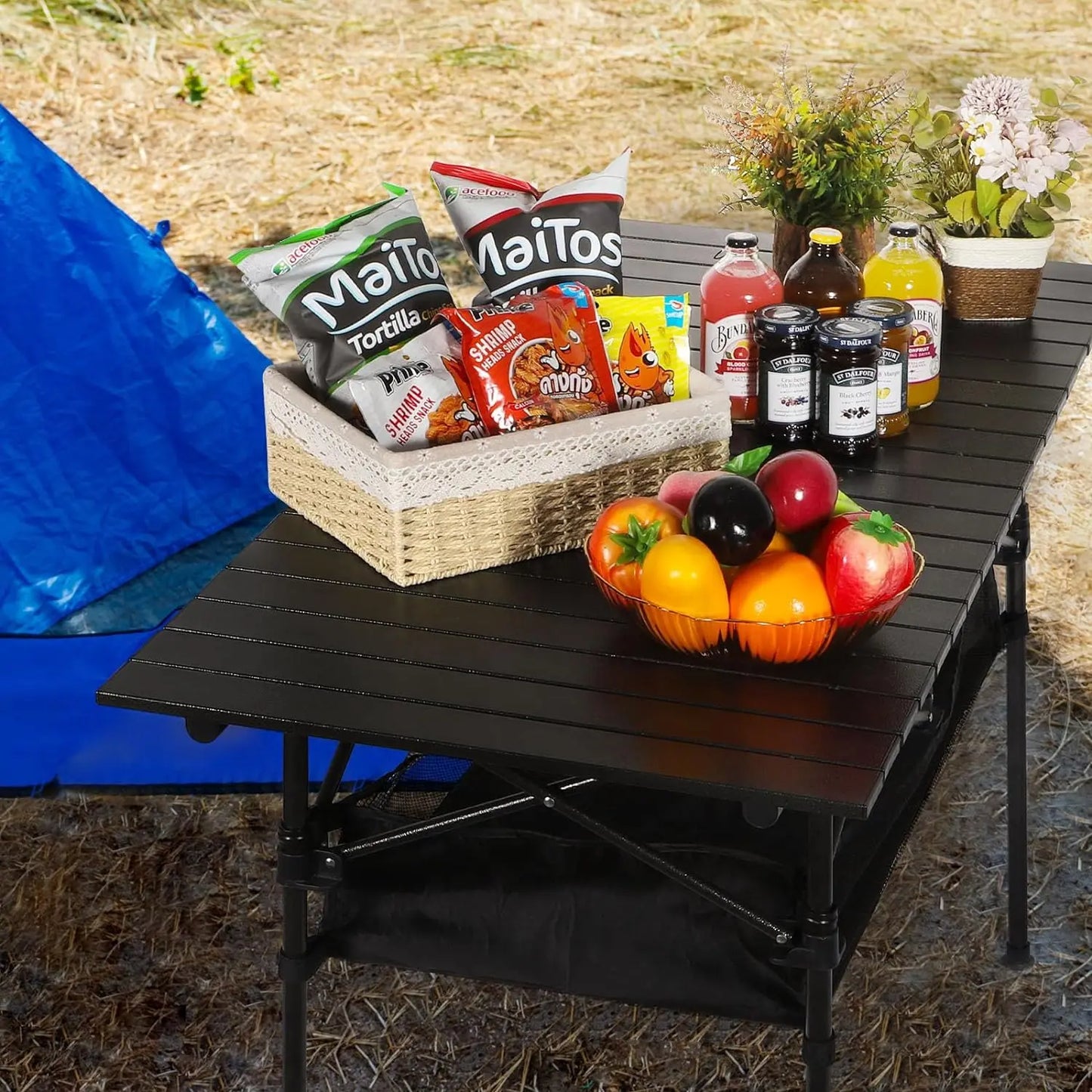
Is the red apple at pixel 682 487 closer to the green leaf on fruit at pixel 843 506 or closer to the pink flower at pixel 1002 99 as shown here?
the green leaf on fruit at pixel 843 506

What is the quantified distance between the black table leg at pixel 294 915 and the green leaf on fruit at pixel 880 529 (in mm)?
517

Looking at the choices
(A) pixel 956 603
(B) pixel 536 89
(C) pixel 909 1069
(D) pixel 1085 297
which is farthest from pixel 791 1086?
(B) pixel 536 89

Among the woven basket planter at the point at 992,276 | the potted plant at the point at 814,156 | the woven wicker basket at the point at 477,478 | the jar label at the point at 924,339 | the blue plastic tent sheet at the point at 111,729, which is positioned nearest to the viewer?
the woven wicker basket at the point at 477,478

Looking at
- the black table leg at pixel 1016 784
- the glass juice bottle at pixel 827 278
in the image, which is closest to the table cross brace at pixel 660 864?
the glass juice bottle at pixel 827 278

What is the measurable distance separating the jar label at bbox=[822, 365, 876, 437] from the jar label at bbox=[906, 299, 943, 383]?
0.15 metres

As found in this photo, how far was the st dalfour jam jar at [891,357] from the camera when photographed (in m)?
1.68

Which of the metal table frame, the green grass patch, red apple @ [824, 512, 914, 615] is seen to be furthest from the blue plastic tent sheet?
the green grass patch

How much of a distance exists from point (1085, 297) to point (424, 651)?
1.24 m

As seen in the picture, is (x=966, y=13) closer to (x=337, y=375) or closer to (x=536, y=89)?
(x=536, y=89)

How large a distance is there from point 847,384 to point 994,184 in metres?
0.49

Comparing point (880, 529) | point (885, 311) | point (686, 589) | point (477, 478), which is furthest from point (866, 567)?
point (885, 311)

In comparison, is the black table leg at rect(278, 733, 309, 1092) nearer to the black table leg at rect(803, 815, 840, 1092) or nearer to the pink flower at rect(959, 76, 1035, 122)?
the black table leg at rect(803, 815, 840, 1092)

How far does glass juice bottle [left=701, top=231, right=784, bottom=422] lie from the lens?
1.73 m

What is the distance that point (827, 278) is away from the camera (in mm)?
1768
